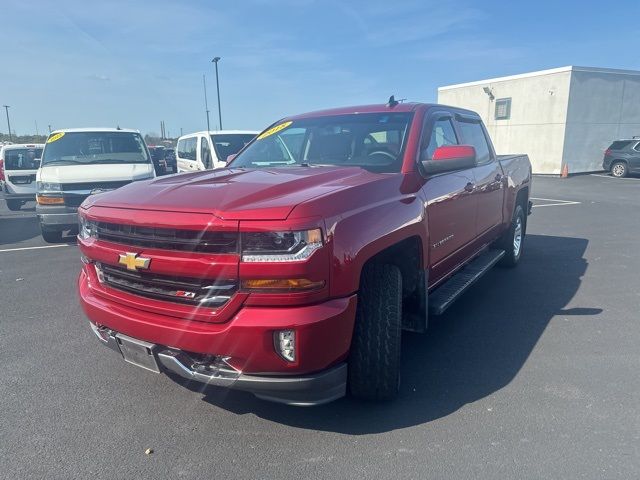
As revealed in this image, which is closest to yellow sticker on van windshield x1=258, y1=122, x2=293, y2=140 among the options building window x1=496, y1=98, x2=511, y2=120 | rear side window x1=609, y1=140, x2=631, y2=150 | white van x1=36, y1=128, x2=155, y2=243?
white van x1=36, y1=128, x2=155, y2=243

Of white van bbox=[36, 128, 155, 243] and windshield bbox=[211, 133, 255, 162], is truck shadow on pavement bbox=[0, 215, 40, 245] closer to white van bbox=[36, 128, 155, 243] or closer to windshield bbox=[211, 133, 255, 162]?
white van bbox=[36, 128, 155, 243]

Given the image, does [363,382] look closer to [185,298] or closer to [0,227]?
[185,298]

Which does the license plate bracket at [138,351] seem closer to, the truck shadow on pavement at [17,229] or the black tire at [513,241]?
the black tire at [513,241]

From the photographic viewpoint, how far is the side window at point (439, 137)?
11.7ft

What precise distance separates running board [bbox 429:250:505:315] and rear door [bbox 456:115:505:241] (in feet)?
0.88

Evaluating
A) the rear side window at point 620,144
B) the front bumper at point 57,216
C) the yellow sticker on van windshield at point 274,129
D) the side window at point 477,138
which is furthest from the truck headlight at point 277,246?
the rear side window at point 620,144

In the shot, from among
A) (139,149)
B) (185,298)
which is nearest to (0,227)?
(139,149)

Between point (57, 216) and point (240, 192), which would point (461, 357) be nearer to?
point (240, 192)

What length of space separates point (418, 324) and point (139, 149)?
25.0 ft

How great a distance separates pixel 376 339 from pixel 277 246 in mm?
900

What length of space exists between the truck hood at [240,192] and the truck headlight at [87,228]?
11 cm

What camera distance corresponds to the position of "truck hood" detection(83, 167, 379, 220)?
232 centimetres

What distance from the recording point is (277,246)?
2.25 m

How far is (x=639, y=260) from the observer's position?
650cm
